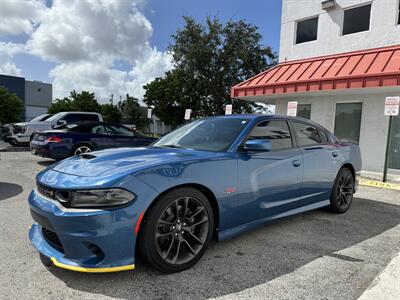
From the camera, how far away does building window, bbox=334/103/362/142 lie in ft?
34.7

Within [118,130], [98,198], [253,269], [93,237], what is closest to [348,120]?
[118,130]

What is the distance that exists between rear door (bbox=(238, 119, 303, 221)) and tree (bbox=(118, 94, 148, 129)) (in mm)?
52960

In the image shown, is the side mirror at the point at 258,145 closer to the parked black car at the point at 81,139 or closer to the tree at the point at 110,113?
the parked black car at the point at 81,139

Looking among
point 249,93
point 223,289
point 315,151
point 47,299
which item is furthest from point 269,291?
point 249,93

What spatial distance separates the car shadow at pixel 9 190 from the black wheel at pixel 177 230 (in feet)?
13.2

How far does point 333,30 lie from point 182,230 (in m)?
11.3

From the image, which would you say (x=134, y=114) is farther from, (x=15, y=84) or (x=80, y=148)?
(x=80, y=148)

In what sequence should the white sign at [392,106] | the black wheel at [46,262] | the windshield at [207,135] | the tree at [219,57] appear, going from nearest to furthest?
the black wheel at [46,262]
the windshield at [207,135]
the white sign at [392,106]
the tree at [219,57]

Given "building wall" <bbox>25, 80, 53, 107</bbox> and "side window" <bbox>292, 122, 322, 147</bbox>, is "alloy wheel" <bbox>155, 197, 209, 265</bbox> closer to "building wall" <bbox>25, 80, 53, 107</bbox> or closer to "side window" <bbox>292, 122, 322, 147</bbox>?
"side window" <bbox>292, 122, 322, 147</bbox>

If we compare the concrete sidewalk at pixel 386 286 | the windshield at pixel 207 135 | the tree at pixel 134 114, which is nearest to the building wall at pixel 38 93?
the tree at pixel 134 114

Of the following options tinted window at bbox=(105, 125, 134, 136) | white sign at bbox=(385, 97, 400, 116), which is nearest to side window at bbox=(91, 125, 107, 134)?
tinted window at bbox=(105, 125, 134, 136)

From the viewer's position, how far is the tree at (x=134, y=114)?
55969mm

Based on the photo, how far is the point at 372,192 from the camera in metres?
7.20

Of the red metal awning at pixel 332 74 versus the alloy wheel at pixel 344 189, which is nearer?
the alloy wheel at pixel 344 189
